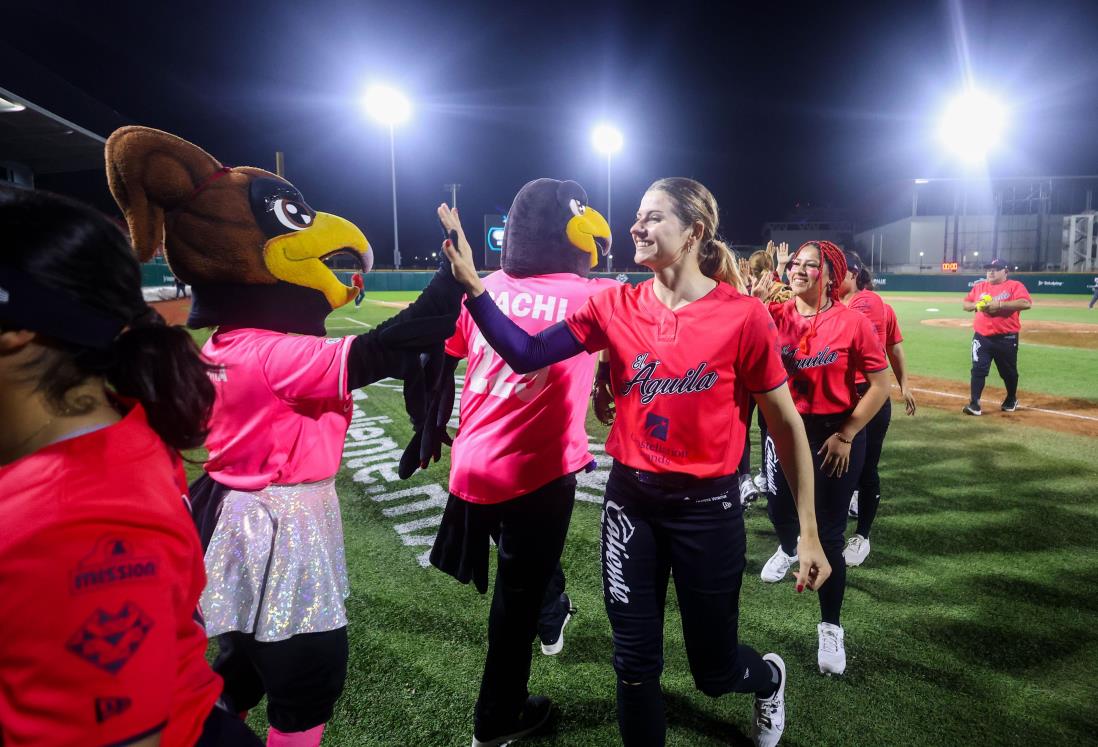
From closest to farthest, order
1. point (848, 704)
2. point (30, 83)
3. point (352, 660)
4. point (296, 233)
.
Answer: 1. point (296, 233)
2. point (848, 704)
3. point (352, 660)
4. point (30, 83)

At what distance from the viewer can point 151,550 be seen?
0.93 m

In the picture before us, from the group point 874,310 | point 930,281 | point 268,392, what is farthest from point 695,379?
Answer: point 930,281

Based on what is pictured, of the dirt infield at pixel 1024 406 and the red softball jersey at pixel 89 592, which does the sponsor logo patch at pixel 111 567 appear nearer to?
the red softball jersey at pixel 89 592

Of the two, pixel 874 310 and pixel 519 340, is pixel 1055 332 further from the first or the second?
pixel 519 340

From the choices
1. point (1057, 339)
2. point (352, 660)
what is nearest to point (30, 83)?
point (352, 660)

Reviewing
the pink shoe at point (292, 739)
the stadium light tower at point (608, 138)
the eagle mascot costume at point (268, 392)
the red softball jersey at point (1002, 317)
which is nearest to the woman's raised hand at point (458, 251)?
the eagle mascot costume at point (268, 392)

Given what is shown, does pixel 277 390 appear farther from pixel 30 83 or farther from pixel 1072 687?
pixel 30 83

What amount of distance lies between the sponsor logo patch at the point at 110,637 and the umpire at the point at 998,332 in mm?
10361

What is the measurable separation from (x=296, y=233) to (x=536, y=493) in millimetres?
1347

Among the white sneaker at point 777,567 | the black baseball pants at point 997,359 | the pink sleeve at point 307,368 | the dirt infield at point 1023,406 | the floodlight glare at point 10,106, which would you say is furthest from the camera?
the floodlight glare at point 10,106

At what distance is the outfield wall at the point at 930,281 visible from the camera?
3372 cm

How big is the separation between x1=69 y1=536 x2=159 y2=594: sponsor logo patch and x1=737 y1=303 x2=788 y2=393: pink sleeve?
1831 millimetres

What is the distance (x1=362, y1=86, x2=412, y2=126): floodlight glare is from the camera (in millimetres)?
28875

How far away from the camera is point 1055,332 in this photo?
58.6 ft
